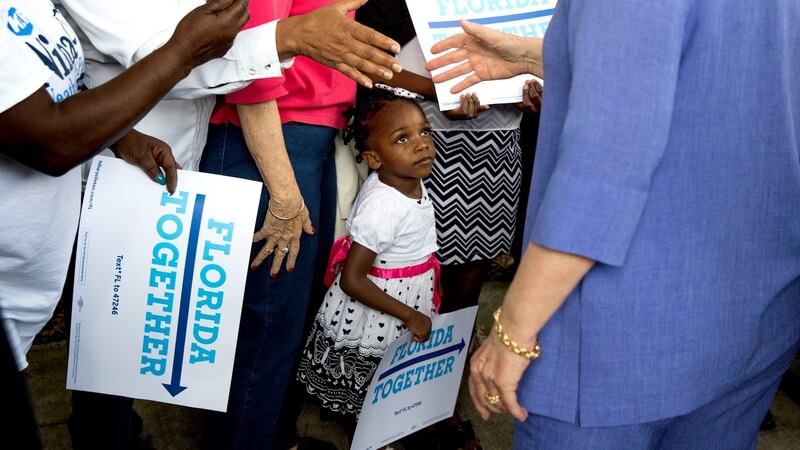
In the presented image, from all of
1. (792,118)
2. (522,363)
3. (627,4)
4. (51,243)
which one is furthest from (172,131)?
(792,118)

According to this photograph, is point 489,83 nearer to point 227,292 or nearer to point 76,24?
point 227,292

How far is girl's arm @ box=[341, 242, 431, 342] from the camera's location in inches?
83.8

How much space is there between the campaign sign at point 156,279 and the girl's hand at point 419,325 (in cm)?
57

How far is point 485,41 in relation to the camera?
1820 millimetres

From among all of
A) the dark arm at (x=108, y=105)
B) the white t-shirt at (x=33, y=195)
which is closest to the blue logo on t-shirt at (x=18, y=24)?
the white t-shirt at (x=33, y=195)

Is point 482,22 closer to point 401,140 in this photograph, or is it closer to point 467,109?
point 467,109

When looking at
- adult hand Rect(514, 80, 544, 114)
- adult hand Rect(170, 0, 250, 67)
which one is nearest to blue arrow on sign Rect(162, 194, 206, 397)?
adult hand Rect(170, 0, 250, 67)

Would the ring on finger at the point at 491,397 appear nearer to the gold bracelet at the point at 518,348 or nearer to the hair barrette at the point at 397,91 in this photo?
the gold bracelet at the point at 518,348

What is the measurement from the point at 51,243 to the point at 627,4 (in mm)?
1137

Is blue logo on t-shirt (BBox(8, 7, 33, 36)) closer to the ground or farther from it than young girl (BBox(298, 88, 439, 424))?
farther from it

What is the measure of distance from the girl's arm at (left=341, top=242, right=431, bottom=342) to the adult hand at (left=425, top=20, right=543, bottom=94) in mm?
537

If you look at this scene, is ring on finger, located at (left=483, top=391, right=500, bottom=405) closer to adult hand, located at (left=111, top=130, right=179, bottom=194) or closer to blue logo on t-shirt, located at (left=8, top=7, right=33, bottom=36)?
adult hand, located at (left=111, top=130, right=179, bottom=194)

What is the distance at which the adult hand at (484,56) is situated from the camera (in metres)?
1.82

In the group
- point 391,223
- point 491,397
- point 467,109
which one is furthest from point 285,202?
point 491,397
